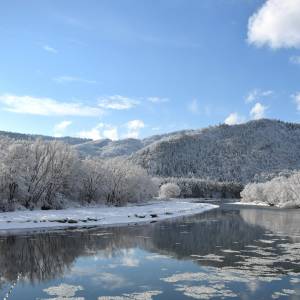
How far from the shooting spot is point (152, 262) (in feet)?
102

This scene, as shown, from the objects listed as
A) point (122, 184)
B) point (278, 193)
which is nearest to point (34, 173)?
point (122, 184)

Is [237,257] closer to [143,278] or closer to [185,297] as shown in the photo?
[143,278]

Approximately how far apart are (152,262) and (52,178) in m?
53.0

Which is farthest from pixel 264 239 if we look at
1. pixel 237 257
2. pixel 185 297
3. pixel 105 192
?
pixel 105 192

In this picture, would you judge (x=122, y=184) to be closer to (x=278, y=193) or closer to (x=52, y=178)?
(x=52, y=178)

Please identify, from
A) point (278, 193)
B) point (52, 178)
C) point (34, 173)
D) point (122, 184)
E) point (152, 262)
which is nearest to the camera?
point (152, 262)

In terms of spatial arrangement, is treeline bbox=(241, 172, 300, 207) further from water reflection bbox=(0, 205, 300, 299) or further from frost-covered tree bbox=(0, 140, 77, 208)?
water reflection bbox=(0, 205, 300, 299)

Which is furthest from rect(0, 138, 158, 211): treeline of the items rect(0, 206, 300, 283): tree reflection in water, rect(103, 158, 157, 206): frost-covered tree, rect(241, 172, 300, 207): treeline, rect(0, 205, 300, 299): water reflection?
rect(241, 172, 300, 207): treeline

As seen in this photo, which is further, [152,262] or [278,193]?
[278,193]

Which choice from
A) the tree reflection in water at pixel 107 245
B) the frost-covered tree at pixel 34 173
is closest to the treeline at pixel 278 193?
the frost-covered tree at pixel 34 173

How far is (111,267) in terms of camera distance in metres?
28.9

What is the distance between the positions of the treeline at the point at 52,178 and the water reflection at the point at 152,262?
91.7ft

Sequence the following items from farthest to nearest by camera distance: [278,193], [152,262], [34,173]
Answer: [278,193] → [34,173] → [152,262]

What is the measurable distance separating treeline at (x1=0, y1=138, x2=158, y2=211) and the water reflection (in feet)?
91.7
